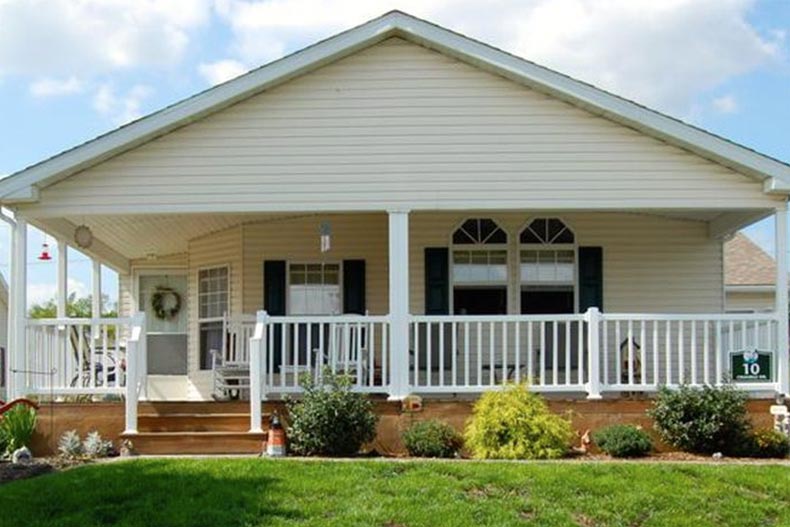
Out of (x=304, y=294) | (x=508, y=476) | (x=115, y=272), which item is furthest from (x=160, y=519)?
(x=115, y=272)

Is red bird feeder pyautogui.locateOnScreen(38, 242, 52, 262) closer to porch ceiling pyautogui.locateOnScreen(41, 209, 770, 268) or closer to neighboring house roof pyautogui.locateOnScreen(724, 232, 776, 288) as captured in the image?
porch ceiling pyautogui.locateOnScreen(41, 209, 770, 268)

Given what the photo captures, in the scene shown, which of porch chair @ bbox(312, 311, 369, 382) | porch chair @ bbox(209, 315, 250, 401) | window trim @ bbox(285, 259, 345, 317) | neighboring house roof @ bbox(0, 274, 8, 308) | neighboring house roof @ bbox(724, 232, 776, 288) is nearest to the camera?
porch chair @ bbox(312, 311, 369, 382)

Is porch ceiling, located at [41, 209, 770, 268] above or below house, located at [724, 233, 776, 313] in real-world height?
above

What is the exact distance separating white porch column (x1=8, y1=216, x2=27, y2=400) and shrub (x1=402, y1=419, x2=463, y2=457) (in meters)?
4.88

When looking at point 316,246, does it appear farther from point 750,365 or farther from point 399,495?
point 399,495

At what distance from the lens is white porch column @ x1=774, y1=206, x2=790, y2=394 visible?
13133 millimetres

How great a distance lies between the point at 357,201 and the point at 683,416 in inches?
181

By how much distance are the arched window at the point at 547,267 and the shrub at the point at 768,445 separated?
3.98 metres

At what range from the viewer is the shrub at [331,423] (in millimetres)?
12016

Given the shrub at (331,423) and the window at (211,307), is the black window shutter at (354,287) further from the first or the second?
the shrub at (331,423)

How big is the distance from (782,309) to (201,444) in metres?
7.03

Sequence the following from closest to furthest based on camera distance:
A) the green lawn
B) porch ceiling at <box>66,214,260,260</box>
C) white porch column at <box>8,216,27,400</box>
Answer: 1. the green lawn
2. white porch column at <box>8,216,27,400</box>
3. porch ceiling at <box>66,214,260,260</box>

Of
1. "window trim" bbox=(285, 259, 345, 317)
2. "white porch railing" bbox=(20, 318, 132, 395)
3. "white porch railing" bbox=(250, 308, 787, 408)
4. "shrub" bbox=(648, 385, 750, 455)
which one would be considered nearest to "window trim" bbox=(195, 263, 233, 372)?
"window trim" bbox=(285, 259, 345, 317)

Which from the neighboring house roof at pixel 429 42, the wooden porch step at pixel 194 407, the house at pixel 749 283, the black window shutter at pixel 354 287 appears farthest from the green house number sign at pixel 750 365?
the house at pixel 749 283
